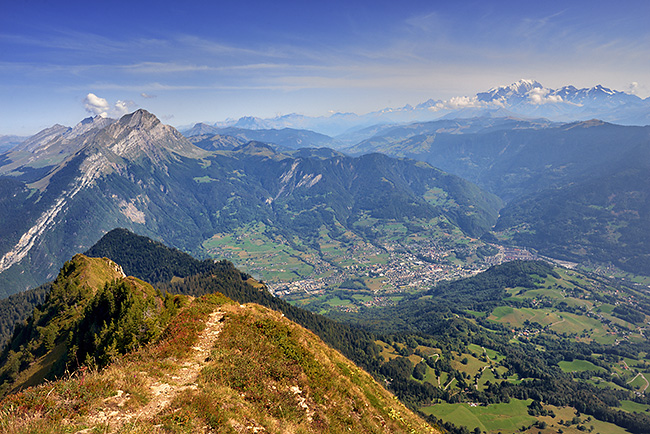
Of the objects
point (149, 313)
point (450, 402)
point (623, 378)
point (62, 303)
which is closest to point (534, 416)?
point (450, 402)

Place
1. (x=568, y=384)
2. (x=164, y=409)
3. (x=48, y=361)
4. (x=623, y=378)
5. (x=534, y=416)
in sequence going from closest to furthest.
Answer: (x=164, y=409), (x=48, y=361), (x=534, y=416), (x=568, y=384), (x=623, y=378)

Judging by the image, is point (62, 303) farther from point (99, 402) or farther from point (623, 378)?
point (623, 378)

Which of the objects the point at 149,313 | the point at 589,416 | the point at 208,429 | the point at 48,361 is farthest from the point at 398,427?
Result: the point at 589,416

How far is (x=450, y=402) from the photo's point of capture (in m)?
135

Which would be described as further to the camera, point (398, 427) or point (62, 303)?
point (62, 303)

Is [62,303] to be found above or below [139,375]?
below

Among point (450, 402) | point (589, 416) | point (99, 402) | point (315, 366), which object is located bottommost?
point (589, 416)

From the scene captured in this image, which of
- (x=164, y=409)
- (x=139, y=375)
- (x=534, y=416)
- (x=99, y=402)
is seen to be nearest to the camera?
(x=99, y=402)

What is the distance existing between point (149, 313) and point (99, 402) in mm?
15267

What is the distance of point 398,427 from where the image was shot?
1061 inches

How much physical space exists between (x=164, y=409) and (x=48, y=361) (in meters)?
55.9

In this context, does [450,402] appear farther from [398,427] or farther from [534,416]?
[398,427]

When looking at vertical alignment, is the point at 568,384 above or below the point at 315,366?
below

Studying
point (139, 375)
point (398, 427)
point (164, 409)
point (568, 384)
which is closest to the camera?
point (164, 409)
